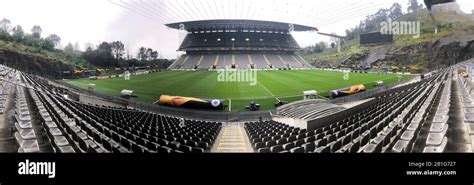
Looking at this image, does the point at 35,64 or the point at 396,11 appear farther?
the point at 35,64

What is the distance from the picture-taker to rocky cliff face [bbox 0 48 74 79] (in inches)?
234

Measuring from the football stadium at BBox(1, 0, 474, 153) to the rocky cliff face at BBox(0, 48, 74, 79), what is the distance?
10cm

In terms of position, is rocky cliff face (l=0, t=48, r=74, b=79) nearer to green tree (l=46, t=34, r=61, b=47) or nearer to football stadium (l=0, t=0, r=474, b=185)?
football stadium (l=0, t=0, r=474, b=185)

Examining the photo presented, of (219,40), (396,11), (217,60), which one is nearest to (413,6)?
(396,11)

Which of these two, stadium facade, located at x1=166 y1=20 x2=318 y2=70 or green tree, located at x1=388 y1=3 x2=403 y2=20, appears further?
stadium facade, located at x1=166 y1=20 x2=318 y2=70

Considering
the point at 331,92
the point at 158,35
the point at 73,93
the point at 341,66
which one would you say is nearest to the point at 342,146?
the point at 158,35

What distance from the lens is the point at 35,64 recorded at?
6.98 meters

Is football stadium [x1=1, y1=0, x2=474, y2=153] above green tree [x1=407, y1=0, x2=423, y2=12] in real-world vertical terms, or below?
below

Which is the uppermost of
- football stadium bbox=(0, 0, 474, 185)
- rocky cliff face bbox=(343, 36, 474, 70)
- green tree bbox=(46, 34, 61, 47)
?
rocky cliff face bbox=(343, 36, 474, 70)

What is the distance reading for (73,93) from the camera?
270 inches

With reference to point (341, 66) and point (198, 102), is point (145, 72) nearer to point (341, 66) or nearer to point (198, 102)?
point (198, 102)

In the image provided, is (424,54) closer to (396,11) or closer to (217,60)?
(396,11)

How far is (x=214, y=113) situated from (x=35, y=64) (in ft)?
17.6

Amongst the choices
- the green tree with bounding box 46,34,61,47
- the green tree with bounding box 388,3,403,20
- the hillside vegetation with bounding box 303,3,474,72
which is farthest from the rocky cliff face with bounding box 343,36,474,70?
the green tree with bounding box 46,34,61,47
